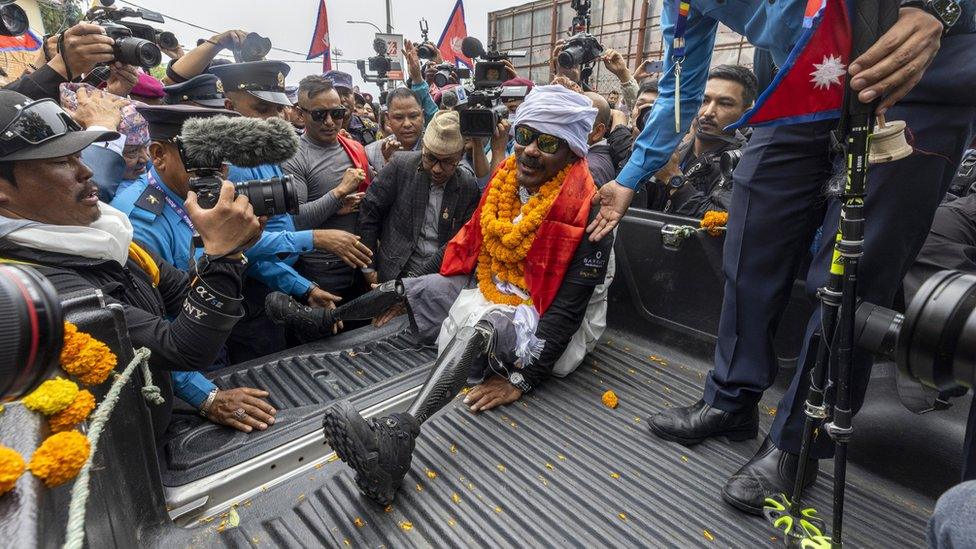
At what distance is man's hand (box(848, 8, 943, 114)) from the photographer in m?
1.07

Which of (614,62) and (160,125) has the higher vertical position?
(614,62)

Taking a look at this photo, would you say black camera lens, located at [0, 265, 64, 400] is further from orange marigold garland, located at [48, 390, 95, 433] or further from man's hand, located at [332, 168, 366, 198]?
man's hand, located at [332, 168, 366, 198]

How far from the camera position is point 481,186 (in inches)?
140

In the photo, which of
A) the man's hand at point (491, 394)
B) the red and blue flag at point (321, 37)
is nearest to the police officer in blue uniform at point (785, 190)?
the man's hand at point (491, 394)

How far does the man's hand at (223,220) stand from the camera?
154cm

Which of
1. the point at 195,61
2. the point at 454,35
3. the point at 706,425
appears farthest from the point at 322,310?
the point at 454,35

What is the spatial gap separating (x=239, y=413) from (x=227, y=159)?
1.02 metres

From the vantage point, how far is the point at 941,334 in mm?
848

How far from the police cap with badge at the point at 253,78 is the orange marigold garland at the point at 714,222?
2779mm

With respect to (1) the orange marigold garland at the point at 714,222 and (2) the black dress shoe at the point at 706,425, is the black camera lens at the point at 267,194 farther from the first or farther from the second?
(1) the orange marigold garland at the point at 714,222

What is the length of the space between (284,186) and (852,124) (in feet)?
5.31

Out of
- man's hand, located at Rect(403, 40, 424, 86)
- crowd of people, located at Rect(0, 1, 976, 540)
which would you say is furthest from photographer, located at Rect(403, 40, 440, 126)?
crowd of people, located at Rect(0, 1, 976, 540)

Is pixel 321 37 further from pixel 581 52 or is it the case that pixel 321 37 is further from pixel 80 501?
pixel 80 501

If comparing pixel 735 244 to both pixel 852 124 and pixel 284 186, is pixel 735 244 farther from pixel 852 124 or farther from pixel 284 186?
pixel 284 186
